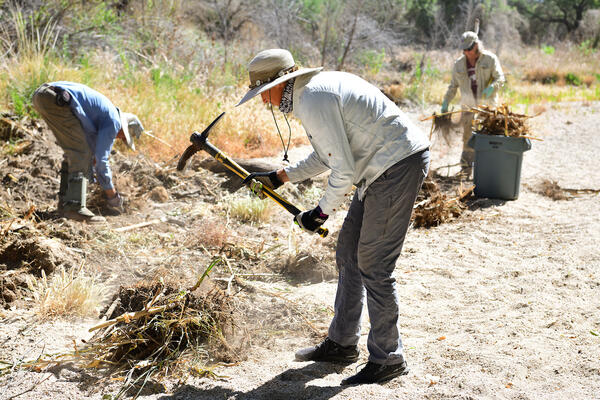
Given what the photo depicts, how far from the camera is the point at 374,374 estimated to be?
3232 mm

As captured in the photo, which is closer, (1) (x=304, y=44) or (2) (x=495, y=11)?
(1) (x=304, y=44)

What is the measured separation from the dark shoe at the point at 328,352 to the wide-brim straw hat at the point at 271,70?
1533 mm

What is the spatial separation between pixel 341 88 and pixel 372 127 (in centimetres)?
25

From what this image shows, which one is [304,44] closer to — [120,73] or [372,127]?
[120,73]

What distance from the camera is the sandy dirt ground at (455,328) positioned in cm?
319

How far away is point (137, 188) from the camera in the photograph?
6969 millimetres

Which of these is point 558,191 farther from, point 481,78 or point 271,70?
point 271,70

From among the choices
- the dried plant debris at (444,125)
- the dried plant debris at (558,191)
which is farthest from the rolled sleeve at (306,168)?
the dried plant debris at (558,191)

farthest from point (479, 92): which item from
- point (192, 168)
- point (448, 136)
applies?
point (192, 168)

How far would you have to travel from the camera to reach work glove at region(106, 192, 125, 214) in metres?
6.44

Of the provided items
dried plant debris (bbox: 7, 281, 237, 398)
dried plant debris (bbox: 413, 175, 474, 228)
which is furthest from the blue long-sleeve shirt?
dried plant debris (bbox: 413, 175, 474, 228)

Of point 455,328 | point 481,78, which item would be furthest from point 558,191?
point 455,328

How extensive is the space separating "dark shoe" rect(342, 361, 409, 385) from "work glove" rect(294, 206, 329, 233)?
2.74ft

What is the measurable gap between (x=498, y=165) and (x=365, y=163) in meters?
4.47
